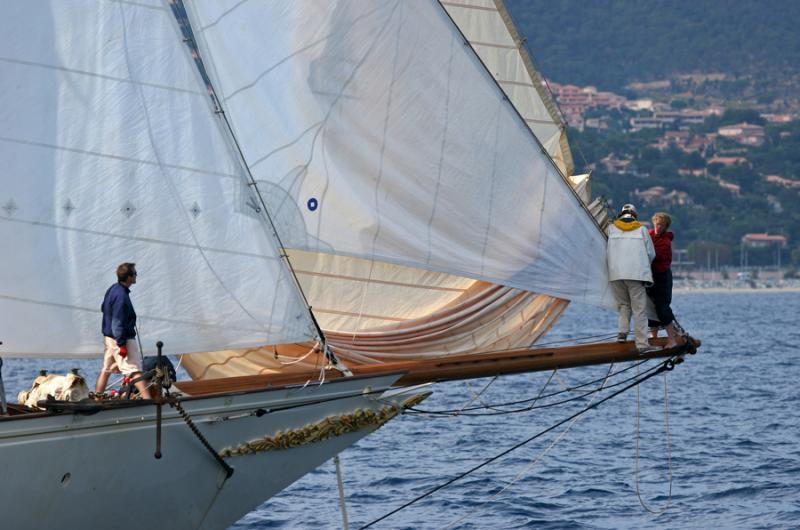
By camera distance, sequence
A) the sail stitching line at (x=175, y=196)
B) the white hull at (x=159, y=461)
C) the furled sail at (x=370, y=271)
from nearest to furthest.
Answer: the white hull at (x=159, y=461), the sail stitching line at (x=175, y=196), the furled sail at (x=370, y=271)

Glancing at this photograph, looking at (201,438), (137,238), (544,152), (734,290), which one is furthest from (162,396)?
(734,290)

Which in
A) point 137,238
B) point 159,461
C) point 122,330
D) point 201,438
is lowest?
point 159,461

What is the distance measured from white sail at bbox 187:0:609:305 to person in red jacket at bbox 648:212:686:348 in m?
1.00

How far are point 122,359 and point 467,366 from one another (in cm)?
332

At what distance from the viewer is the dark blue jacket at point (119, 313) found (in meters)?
14.1

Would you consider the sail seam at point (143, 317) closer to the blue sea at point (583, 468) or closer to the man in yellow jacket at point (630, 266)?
the blue sea at point (583, 468)

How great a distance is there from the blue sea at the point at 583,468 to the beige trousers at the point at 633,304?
16.3 inches

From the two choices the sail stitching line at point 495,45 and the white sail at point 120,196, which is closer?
the white sail at point 120,196

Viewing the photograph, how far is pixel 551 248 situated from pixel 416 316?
1977mm

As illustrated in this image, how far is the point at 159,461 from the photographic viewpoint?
47.7ft

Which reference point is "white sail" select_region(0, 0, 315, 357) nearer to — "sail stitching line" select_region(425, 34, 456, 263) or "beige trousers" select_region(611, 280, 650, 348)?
"sail stitching line" select_region(425, 34, 456, 263)

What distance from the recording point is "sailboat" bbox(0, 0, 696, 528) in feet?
48.1

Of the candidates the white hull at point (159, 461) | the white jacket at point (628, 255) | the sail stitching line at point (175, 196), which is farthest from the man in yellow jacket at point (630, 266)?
the sail stitching line at point (175, 196)

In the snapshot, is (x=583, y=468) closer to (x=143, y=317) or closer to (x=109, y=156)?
(x=143, y=317)
